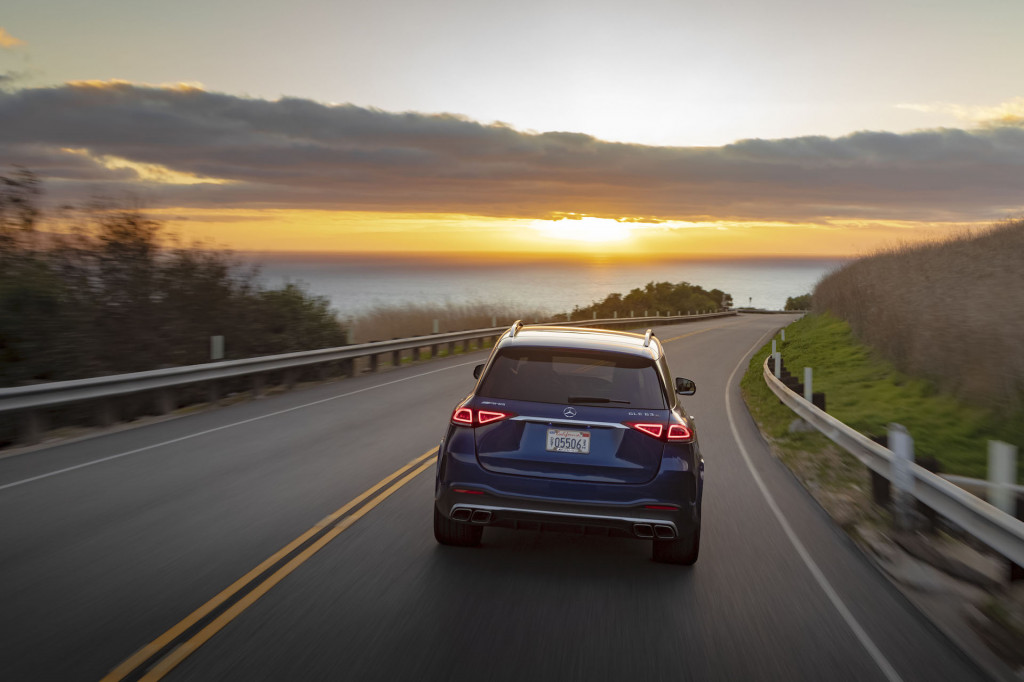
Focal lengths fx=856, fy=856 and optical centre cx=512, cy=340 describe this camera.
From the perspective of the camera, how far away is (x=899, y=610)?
561 centimetres

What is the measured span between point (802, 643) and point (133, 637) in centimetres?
372

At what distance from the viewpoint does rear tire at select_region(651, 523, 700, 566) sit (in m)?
6.19

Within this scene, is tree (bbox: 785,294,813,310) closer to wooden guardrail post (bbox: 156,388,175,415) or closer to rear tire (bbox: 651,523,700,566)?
wooden guardrail post (bbox: 156,388,175,415)

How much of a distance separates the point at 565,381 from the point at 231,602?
270cm

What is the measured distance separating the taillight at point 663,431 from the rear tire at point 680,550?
0.72 metres

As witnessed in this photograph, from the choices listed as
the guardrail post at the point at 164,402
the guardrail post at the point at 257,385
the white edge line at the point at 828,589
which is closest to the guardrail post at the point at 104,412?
the guardrail post at the point at 164,402

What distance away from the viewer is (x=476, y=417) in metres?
6.10

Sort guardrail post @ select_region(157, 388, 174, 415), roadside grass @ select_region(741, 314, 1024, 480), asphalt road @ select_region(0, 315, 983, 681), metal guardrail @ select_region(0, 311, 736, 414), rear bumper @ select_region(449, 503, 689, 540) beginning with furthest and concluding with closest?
guardrail post @ select_region(157, 388, 174, 415) → roadside grass @ select_region(741, 314, 1024, 480) → metal guardrail @ select_region(0, 311, 736, 414) → rear bumper @ select_region(449, 503, 689, 540) → asphalt road @ select_region(0, 315, 983, 681)

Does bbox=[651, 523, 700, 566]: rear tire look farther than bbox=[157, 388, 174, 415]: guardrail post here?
No

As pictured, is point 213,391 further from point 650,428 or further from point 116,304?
point 650,428

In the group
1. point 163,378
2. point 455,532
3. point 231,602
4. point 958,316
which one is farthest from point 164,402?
point 958,316

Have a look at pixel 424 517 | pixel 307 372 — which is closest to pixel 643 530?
pixel 424 517

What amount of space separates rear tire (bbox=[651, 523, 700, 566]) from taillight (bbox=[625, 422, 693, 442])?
2.36ft

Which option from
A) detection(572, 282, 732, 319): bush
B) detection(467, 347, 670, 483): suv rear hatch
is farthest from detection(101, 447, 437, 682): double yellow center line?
detection(572, 282, 732, 319): bush
